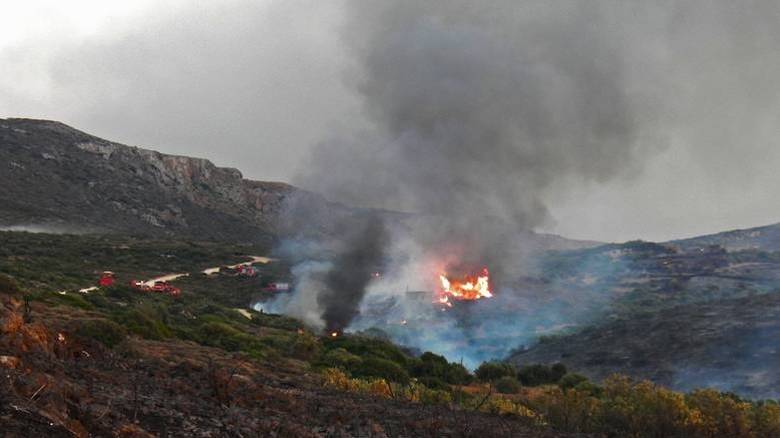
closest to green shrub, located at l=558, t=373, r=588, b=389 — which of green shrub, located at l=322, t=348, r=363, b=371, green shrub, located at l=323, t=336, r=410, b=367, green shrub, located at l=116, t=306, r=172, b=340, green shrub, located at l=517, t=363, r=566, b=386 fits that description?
green shrub, located at l=517, t=363, r=566, b=386

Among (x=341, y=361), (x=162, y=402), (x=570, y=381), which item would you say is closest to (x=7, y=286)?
(x=341, y=361)

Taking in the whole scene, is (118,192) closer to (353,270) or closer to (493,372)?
(353,270)

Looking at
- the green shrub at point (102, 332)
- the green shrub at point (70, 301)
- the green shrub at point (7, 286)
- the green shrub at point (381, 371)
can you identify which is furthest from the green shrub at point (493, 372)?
the green shrub at point (7, 286)

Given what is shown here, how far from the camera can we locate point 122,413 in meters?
10.0

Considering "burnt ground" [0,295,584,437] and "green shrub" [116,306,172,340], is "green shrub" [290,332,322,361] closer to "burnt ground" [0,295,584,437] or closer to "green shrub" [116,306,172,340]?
"green shrub" [116,306,172,340]

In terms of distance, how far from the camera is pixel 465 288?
240 ft

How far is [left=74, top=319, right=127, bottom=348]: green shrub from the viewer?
2034 cm

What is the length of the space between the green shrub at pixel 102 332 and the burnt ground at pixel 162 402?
46 centimetres

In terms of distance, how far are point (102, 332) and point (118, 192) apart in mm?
127032

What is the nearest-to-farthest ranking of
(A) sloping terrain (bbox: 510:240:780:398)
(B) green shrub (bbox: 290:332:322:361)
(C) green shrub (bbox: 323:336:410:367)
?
(B) green shrub (bbox: 290:332:322:361), (C) green shrub (bbox: 323:336:410:367), (A) sloping terrain (bbox: 510:240:780:398)

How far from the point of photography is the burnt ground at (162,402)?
336 inches

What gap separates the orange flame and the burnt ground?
5100 cm

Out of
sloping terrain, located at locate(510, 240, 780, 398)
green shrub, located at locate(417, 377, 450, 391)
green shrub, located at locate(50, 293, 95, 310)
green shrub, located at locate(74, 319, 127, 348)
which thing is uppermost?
sloping terrain, located at locate(510, 240, 780, 398)

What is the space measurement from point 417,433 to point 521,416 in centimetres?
650
